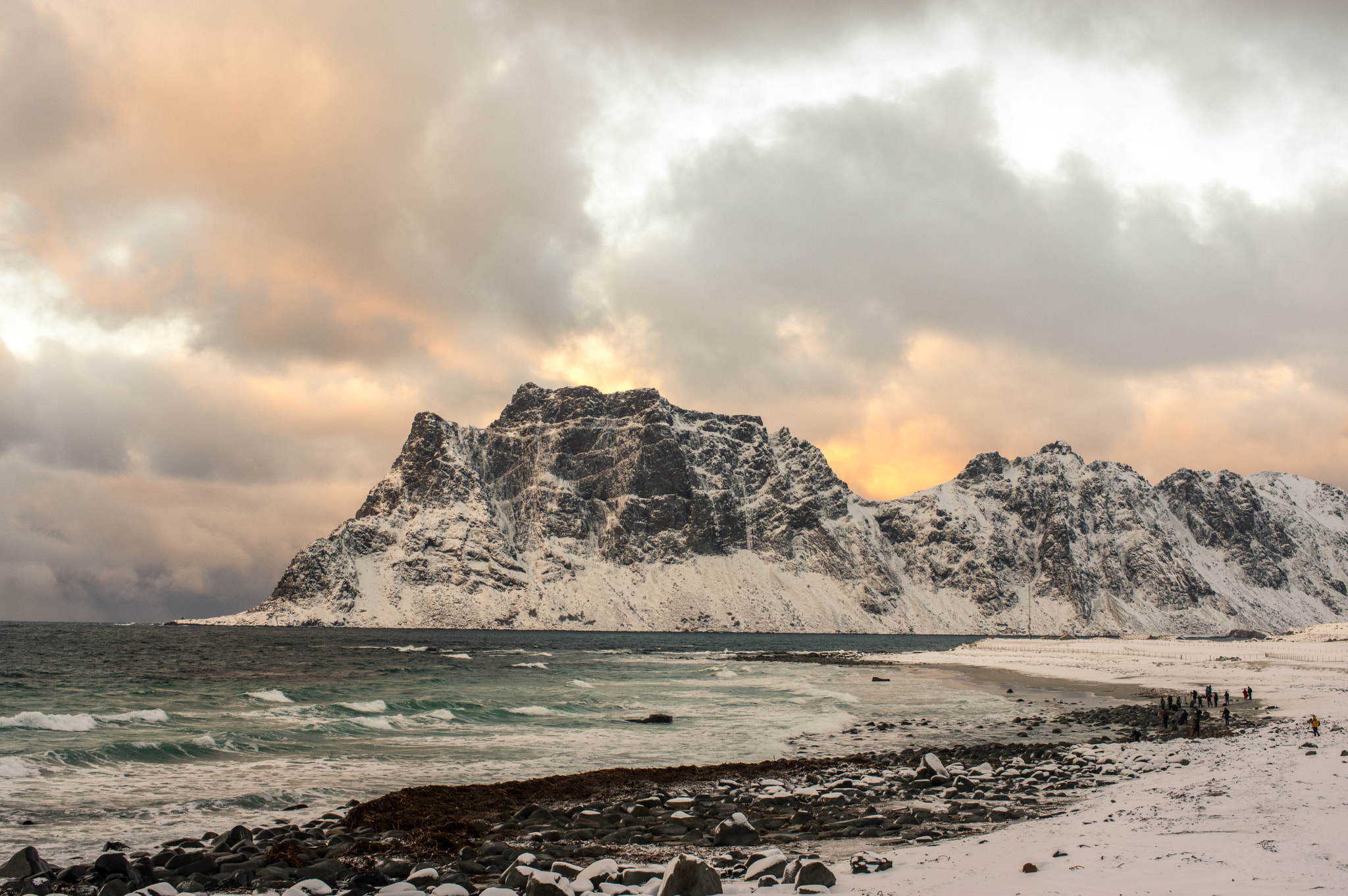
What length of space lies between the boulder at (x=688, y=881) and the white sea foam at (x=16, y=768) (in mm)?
21543

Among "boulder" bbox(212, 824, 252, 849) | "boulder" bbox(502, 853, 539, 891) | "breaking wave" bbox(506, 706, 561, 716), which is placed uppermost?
"boulder" bbox(502, 853, 539, 891)

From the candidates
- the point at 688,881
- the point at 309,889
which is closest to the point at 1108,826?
the point at 688,881

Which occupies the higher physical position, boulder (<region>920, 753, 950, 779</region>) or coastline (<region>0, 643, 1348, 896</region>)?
coastline (<region>0, 643, 1348, 896</region>)

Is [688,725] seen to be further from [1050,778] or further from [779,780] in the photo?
[1050,778]

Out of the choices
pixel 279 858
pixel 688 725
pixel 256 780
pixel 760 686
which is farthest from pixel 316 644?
pixel 279 858

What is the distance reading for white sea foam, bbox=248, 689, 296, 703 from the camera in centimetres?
4341

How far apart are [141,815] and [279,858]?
22.3 feet

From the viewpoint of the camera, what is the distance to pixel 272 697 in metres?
44.4

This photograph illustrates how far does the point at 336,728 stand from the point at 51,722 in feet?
36.0

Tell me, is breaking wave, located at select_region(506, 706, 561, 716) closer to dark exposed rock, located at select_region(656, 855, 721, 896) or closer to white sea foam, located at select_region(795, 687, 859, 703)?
white sea foam, located at select_region(795, 687, 859, 703)

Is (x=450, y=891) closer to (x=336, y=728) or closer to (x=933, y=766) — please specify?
(x=933, y=766)

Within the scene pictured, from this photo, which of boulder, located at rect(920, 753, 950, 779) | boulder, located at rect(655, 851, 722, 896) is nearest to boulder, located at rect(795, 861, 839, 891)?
boulder, located at rect(655, 851, 722, 896)

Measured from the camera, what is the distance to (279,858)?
1470 centimetres

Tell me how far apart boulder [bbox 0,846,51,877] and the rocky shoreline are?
2cm
